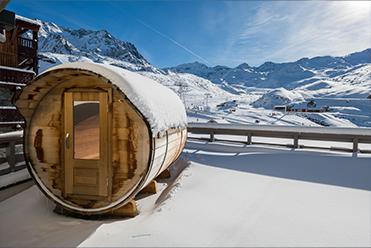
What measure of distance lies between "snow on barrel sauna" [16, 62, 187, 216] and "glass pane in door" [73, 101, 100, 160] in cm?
171

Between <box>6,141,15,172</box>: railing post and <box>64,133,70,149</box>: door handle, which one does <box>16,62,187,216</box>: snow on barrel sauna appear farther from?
<box>6,141,15,172</box>: railing post

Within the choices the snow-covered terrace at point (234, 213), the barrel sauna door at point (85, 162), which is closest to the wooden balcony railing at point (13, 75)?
the snow-covered terrace at point (234, 213)

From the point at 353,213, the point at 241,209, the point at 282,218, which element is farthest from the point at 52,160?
the point at 353,213

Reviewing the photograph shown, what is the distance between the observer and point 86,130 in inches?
278

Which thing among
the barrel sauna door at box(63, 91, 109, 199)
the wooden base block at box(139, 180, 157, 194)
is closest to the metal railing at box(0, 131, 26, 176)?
the barrel sauna door at box(63, 91, 109, 199)

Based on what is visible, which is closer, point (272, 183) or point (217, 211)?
point (217, 211)

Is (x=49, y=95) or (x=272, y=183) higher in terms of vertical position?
(x=49, y=95)

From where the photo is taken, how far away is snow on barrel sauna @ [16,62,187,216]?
421 centimetres

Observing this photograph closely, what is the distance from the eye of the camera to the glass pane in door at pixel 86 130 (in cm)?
651

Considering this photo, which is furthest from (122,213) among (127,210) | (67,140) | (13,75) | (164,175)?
(13,75)

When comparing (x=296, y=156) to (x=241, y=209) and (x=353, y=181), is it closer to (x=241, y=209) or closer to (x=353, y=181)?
(x=353, y=181)

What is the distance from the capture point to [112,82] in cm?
397

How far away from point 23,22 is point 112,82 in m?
12.4

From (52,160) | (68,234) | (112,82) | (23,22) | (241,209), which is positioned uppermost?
(23,22)
